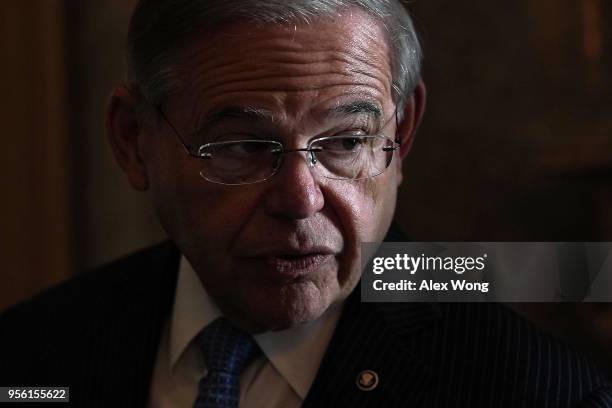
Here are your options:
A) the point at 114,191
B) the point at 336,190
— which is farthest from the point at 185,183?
the point at 114,191

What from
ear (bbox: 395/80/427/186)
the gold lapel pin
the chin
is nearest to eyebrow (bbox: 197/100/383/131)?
ear (bbox: 395/80/427/186)

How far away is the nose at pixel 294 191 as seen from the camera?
105 centimetres

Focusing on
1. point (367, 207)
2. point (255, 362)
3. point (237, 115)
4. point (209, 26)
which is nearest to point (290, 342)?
point (255, 362)

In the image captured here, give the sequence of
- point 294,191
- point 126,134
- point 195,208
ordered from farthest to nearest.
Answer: point 126,134 < point 195,208 < point 294,191

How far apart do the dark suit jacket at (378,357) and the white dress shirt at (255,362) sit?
3 centimetres

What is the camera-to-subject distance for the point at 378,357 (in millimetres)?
1148

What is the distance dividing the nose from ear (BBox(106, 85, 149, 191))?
0.93 feet

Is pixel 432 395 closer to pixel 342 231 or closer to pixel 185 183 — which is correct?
pixel 342 231

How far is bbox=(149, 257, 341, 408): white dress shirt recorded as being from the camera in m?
1.18

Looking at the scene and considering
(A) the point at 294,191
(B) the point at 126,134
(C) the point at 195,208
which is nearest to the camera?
(A) the point at 294,191

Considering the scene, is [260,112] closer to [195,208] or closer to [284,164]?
[284,164]

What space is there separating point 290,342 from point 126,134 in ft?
1.31

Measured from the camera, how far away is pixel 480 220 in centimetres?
149

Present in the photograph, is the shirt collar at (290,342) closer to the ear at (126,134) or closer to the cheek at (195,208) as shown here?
the cheek at (195,208)
